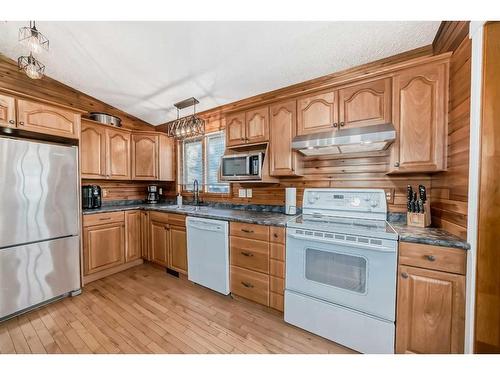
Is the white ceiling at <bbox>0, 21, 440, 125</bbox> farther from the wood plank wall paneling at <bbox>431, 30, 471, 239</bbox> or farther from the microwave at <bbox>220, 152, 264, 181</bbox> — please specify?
the microwave at <bbox>220, 152, 264, 181</bbox>

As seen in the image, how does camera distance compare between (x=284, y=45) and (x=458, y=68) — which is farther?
(x=284, y=45)

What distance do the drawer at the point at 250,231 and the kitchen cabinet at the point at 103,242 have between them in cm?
180

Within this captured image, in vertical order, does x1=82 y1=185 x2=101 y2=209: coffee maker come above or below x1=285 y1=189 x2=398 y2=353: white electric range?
above

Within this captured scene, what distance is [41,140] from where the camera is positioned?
2.13 m

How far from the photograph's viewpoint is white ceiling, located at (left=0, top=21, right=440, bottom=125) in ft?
5.17

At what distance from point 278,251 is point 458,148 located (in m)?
1.51

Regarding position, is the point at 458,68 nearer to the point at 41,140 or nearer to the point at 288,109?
the point at 288,109

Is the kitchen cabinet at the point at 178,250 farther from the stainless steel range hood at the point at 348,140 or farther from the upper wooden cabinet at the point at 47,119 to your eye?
the stainless steel range hood at the point at 348,140

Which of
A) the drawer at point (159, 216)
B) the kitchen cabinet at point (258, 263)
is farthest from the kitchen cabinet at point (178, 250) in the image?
the kitchen cabinet at point (258, 263)

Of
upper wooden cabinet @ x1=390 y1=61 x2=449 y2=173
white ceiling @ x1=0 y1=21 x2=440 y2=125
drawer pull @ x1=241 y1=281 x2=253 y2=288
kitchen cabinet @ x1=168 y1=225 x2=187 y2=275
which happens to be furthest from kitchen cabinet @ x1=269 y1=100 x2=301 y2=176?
kitchen cabinet @ x1=168 y1=225 x2=187 y2=275

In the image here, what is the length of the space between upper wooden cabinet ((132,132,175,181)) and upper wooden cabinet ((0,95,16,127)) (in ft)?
4.54

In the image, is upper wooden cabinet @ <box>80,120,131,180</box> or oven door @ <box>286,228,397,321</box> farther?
upper wooden cabinet @ <box>80,120,131,180</box>

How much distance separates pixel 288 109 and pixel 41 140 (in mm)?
2723
